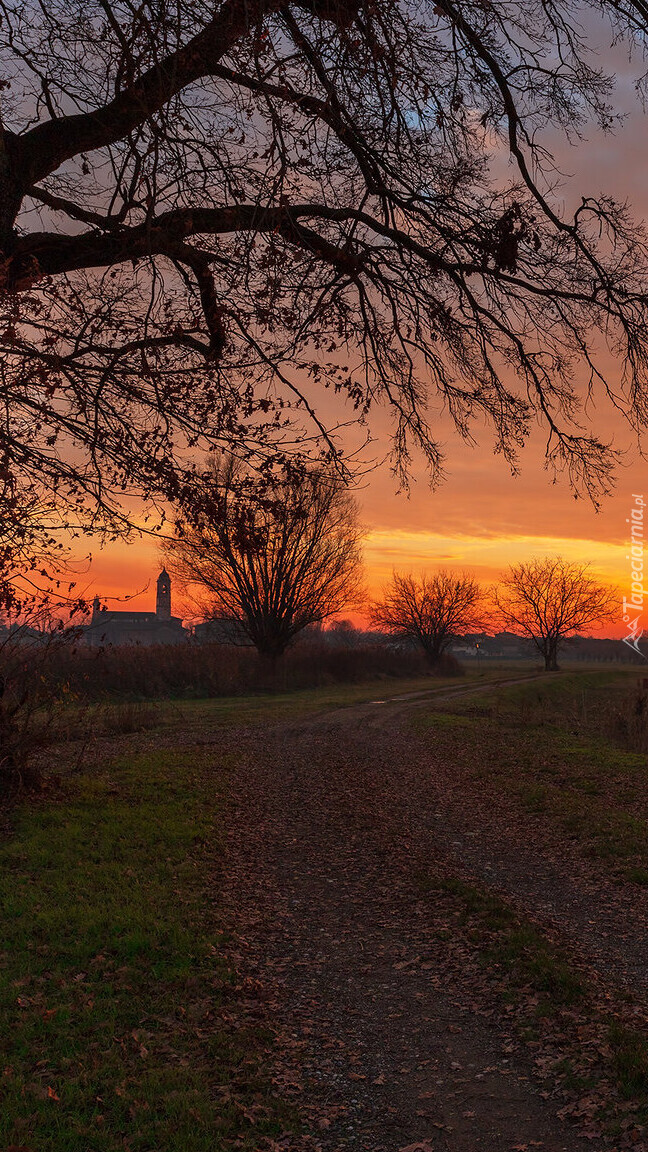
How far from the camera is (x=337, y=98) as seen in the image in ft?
21.7

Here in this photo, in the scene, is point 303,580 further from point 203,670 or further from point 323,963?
point 323,963

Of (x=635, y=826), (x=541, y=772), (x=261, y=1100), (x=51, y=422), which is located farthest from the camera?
(x=541, y=772)

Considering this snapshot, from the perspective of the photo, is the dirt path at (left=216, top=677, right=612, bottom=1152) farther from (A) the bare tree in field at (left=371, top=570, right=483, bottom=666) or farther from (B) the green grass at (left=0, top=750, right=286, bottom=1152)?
(A) the bare tree in field at (left=371, top=570, right=483, bottom=666)

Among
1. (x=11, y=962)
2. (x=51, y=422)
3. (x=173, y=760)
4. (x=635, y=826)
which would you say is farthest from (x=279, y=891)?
(x=173, y=760)

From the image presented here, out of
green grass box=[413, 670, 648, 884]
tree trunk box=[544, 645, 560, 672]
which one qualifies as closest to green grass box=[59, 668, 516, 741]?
green grass box=[413, 670, 648, 884]

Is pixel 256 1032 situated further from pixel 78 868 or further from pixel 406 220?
pixel 406 220

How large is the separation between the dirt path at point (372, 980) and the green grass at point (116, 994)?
377mm

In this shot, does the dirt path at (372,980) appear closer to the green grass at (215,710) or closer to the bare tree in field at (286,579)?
the green grass at (215,710)

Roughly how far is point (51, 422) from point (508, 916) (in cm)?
650

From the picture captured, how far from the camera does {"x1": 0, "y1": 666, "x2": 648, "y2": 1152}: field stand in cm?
431

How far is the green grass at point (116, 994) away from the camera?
4.28 m

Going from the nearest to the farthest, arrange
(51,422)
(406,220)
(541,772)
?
1. (51,422)
2. (406,220)
3. (541,772)

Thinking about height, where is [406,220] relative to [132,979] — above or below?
above

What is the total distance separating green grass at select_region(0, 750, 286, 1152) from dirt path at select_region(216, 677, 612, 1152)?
377 mm
